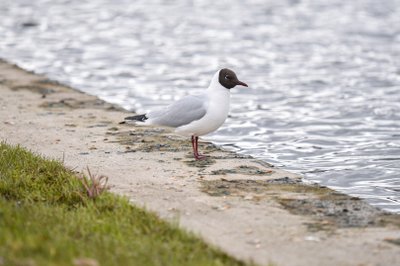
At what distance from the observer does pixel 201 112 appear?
9578mm

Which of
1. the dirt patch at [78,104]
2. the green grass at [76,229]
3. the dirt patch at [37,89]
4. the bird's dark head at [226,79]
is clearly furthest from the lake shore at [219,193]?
the dirt patch at [37,89]

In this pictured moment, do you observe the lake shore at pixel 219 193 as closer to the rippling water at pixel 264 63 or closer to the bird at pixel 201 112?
the bird at pixel 201 112

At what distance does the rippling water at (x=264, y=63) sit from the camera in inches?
478

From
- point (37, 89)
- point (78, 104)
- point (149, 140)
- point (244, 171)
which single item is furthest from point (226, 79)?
point (37, 89)

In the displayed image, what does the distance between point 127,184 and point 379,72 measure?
1086 cm

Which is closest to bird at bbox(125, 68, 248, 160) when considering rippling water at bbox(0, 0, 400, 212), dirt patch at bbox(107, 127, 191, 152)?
dirt patch at bbox(107, 127, 191, 152)

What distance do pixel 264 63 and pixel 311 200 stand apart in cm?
1210

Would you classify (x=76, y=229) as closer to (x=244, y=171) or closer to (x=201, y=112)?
(x=244, y=171)

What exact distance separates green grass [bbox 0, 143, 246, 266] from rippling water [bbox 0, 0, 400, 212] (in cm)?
345

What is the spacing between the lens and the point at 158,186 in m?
8.45

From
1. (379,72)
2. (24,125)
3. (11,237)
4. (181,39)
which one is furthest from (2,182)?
(181,39)

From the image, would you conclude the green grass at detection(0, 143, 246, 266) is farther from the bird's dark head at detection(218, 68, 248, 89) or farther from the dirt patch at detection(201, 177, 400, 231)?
the bird's dark head at detection(218, 68, 248, 89)

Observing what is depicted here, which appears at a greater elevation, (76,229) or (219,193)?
(219,193)

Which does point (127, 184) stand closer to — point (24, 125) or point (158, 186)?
point (158, 186)
